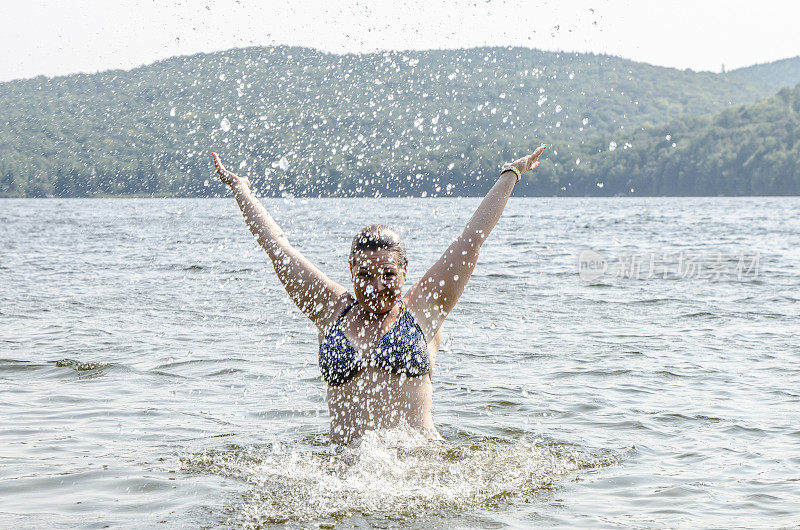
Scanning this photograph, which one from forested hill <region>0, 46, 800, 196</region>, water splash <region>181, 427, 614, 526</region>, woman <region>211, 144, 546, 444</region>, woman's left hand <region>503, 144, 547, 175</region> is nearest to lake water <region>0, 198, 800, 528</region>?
water splash <region>181, 427, 614, 526</region>

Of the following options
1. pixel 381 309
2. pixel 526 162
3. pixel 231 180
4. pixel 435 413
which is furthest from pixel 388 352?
pixel 435 413

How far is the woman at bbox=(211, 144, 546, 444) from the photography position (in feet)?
15.8

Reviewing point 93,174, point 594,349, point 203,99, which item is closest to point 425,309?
point 594,349

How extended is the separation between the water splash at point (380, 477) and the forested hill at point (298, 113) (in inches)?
144

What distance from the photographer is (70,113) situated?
40750 mm

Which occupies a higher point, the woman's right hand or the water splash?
the woman's right hand

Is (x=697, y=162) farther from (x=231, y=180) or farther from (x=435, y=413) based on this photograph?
(x=231, y=180)

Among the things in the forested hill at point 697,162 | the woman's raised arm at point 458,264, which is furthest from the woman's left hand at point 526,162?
the forested hill at point 697,162

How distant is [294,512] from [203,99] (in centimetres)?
1378

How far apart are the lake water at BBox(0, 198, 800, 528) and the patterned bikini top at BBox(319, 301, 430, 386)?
0.45 metres

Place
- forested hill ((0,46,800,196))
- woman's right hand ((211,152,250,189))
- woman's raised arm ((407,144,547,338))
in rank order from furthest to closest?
forested hill ((0,46,800,196)) → woman's right hand ((211,152,250,189)) → woman's raised arm ((407,144,547,338))

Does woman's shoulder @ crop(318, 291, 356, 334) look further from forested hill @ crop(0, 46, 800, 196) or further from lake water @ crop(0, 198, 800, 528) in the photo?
forested hill @ crop(0, 46, 800, 196)

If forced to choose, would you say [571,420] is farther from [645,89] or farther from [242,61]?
[645,89]

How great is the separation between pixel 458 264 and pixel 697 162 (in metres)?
108
